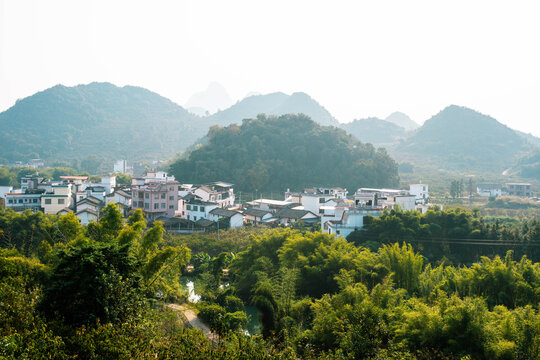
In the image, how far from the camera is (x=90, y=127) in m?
90.4

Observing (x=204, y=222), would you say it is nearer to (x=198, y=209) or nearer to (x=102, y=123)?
(x=198, y=209)

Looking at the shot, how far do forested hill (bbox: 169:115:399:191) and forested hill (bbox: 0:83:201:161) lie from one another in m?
38.2

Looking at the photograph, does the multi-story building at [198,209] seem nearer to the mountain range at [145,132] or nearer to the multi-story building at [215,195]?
the multi-story building at [215,195]

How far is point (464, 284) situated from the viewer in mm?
9898

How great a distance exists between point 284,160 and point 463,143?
5003 centimetres

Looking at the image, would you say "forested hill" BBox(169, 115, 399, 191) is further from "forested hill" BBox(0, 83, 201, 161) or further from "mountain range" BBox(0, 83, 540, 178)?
"forested hill" BBox(0, 83, 201, 161)

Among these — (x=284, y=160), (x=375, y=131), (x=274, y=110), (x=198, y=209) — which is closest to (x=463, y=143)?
(x=375, y=131)

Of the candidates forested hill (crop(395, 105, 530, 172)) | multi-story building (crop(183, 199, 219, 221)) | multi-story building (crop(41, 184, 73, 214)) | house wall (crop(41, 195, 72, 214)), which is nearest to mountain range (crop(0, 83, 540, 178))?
forested hill (crop(395, 105, 530, 172))

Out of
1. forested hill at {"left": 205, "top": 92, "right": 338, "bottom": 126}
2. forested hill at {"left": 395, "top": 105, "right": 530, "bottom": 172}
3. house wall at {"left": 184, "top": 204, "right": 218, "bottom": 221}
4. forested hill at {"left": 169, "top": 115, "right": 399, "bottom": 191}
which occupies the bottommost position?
house wall at {"left": 184, "top": 204, "right": 218, "bottom": 221}

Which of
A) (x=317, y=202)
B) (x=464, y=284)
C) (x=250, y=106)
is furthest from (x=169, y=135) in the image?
(x=464, y=284)

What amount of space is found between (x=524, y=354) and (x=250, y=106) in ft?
417

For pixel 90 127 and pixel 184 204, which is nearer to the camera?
pixel 184 204

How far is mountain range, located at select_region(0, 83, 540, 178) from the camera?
248 ft

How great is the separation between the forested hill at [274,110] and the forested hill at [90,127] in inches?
408
